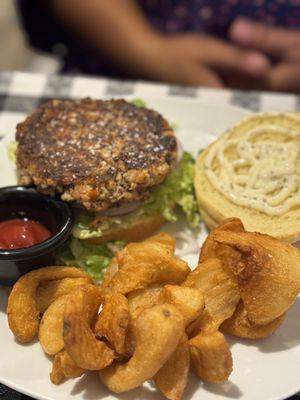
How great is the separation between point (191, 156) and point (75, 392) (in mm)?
1192

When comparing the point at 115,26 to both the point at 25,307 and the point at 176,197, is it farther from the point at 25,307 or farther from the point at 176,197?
the point at 25,307

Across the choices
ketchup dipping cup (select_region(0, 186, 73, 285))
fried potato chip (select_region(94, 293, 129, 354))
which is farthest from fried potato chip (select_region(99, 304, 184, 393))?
ketchup dipping cup (select_region(0, 186, 73, 285))

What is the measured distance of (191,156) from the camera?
7.86 feet

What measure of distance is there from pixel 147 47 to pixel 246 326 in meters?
2.35

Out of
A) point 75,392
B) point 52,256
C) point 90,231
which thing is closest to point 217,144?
point 90,231

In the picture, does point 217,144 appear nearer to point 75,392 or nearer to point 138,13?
point 75,392

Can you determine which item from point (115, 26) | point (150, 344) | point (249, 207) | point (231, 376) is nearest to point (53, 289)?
point (150, 344)

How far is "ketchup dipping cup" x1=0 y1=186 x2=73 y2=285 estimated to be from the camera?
1751mm

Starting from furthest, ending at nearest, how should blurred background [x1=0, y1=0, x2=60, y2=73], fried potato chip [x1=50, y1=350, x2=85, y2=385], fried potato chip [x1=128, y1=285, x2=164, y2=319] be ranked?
blurred background [x1=0, y1=0, x2=60, y2=73]
fried potato chip [x1=128, y1=285, x2=164, y2=319]
fried potato chip [x1=50, y1=350, x2=85, y2=385]

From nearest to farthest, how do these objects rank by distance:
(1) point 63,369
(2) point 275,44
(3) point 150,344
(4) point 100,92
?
(3) point 150,344 → (1) point 63,369 → (4) point 100,92 → (2) point 275,44

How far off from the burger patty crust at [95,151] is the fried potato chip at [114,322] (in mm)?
499

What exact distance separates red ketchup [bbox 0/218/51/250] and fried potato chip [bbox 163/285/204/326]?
54 cm

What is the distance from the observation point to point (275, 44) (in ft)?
Result: 11.4

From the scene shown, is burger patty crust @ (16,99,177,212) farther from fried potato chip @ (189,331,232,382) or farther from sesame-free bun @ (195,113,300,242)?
fried potato chip @ (189,331,232,382)
